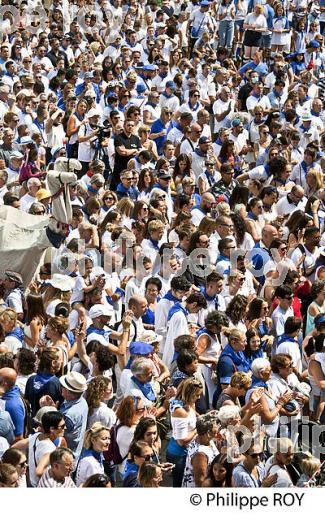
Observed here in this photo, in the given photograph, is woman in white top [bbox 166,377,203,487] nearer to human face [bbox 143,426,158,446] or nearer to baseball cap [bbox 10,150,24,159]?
human face [bbox 143,426,158,446]

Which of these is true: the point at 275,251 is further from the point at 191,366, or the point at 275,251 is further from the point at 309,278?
the point at 191,366

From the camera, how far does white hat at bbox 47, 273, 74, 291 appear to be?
33.3ft

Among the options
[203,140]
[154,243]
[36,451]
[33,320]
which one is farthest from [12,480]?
[203,140]

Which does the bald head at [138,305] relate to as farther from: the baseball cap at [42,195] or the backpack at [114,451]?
the baseball cap at [42,195]

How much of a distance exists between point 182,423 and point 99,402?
558 millimetres

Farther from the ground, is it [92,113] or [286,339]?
[286,339]

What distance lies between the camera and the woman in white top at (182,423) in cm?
850

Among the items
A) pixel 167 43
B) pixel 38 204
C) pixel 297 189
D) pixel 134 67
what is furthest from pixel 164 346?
pixel 167 43

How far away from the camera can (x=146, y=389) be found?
29.3 ft

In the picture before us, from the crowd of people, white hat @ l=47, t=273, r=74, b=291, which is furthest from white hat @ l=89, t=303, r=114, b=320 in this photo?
white hat @ l=47, t=273, r=74, b=291

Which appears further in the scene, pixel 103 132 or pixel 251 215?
pixel 103 132

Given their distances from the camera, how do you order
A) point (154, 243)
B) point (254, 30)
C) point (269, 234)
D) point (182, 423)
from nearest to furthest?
point (182, 423), point (154, 243), point (269, 234), point (254, 30)

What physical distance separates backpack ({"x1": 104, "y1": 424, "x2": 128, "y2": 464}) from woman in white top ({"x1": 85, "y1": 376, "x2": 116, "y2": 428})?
0.04 m

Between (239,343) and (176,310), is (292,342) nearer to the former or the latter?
(239,343)
